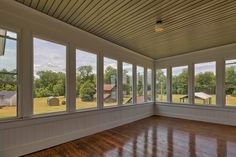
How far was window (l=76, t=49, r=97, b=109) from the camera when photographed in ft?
13.2

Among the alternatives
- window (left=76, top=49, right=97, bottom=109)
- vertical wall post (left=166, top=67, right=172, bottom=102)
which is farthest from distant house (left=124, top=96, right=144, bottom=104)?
window (left=76, top=49, right=97, bottom=109)

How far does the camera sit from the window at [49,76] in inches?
127

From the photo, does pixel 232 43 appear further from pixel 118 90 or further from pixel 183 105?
pixel 118 90

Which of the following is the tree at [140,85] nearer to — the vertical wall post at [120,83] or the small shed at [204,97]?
the vertical wall post at [120,83]

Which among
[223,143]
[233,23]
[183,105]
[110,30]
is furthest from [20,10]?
[183,105]

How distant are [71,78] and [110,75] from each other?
154 cm

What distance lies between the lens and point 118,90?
524 cm

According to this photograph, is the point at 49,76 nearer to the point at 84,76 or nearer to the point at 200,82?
the point at 84,76

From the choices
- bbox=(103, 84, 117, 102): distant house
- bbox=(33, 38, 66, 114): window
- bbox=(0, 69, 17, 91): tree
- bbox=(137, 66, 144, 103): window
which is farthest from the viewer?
bbox=(137, 66, 144, 103): window

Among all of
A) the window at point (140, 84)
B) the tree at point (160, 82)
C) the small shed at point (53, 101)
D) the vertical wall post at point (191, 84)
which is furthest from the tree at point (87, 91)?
the vertical wall post at point (191, 84)

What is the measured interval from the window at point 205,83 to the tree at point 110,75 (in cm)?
353

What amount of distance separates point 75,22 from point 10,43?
1447mm

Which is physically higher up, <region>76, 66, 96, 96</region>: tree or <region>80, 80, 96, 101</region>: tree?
<region>76, 66, 96, 96</region>: tree

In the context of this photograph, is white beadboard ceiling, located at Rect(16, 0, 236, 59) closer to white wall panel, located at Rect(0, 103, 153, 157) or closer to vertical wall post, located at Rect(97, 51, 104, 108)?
vertical wall post, located at Rect(97, 51, 104, 108)
